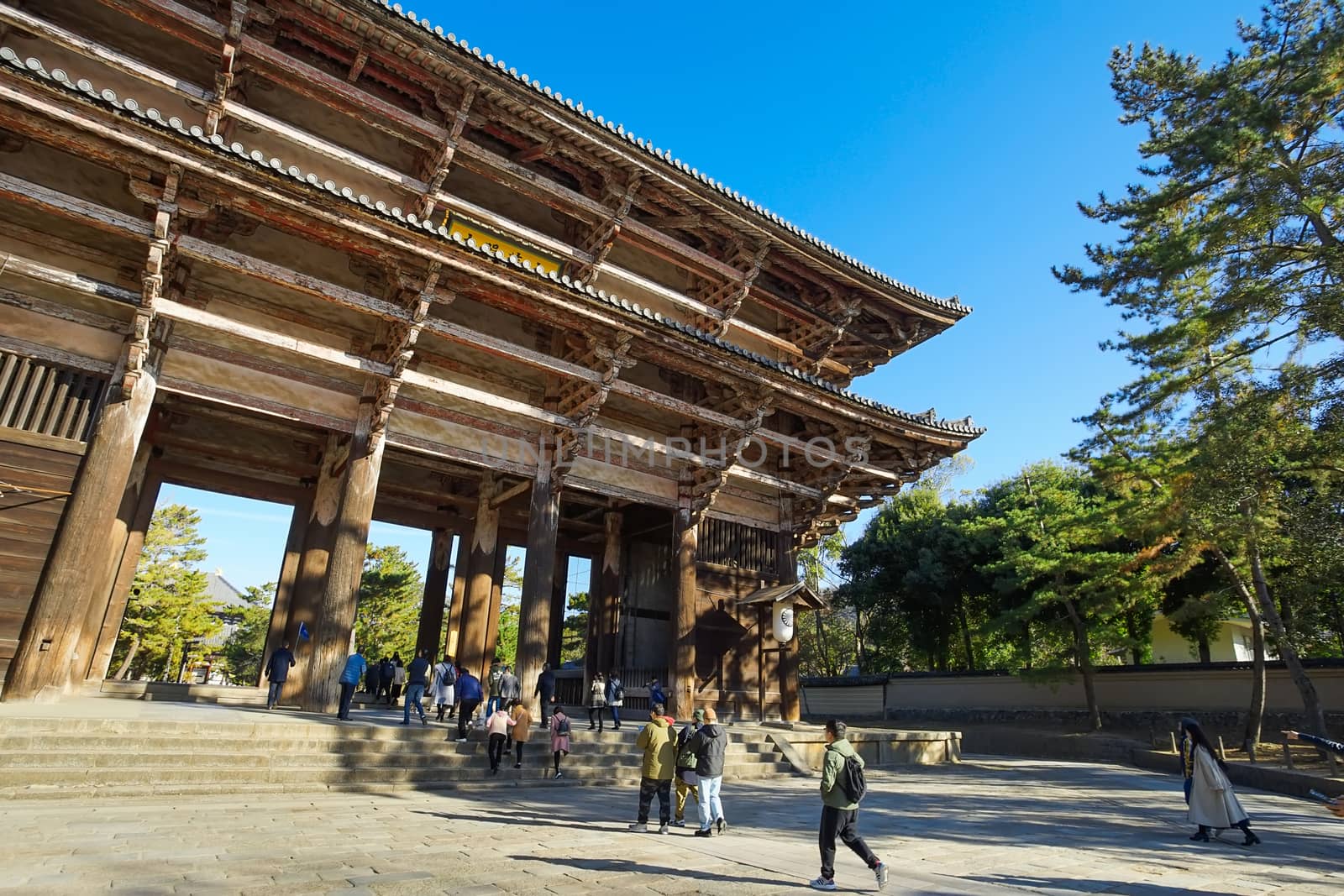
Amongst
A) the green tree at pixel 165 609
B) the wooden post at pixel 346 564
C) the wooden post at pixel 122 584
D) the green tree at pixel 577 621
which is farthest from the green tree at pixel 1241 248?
the green tree at pixel 165 609

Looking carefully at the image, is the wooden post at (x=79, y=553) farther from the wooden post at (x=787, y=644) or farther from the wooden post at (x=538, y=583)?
the wooden post at (x=787, y=644)

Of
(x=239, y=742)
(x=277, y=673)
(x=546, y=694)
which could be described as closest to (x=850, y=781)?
(x=239, y=742)

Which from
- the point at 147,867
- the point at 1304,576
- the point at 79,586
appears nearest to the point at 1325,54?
the point at 1304,576

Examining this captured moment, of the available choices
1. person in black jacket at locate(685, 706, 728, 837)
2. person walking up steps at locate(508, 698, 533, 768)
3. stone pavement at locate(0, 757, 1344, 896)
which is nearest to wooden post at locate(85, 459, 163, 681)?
stone pavement at locate(0, 757, 1344, 896)

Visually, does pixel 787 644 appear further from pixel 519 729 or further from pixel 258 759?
pixel 258 759

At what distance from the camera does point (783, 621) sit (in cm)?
1488

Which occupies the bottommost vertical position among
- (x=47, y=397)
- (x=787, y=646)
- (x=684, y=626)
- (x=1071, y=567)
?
(x=787, y=646)

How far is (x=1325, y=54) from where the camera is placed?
36.0 ft

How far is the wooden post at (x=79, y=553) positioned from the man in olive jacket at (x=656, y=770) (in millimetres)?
7426

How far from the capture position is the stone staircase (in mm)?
7176

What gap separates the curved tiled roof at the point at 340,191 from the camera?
8.16m

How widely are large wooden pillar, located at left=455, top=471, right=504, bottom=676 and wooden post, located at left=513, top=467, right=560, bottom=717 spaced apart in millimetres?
2536

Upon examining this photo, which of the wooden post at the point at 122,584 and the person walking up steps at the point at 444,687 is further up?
the wooden post at the point at 122,584

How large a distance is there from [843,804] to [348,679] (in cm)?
787
